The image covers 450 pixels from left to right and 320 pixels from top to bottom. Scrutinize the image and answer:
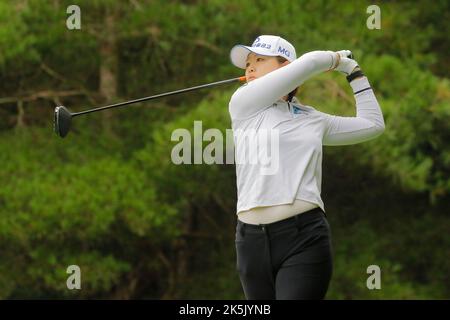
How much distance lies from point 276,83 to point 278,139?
0.16 meters

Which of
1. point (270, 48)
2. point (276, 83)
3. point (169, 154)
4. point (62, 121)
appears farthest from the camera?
point (169, 154)

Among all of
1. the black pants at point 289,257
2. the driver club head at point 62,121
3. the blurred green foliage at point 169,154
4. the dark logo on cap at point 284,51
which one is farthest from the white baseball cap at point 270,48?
the blurred green foliage at point 169,154

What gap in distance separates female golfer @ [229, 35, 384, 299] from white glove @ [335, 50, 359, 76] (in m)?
0.07

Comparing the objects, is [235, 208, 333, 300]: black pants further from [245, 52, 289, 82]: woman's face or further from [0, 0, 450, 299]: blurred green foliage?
[0, 0, 450, 299]: blurred green foliage

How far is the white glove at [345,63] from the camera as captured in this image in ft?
10.7

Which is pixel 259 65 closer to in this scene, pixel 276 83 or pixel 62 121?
pixel 276 83

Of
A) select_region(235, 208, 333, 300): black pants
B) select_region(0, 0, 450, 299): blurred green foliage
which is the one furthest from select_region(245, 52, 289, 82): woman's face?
select_region(0, 0, 450, 299): blurred green foliage

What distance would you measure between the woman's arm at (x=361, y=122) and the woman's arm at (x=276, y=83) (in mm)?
Answer: 218

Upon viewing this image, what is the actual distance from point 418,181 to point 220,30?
2185mm

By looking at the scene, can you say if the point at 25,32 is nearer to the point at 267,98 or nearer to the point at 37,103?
the point at 37,103

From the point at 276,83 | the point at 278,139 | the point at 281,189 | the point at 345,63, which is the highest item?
the point at 345,63

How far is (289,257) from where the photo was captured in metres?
3.06

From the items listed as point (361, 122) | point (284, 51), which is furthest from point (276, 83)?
point (361, 122)
